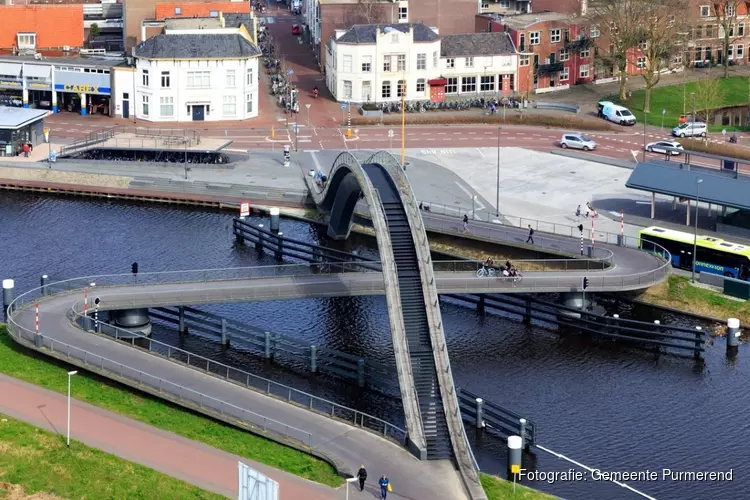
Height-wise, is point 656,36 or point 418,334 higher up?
point 656,36

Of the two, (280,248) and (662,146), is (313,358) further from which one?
(662,146)

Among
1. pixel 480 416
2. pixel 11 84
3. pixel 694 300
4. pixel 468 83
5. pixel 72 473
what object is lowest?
pixel 480 416

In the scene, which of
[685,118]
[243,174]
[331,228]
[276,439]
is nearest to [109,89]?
[243,174]

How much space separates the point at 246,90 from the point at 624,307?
208ft

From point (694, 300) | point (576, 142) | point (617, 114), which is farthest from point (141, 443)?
→ point (617, 114)

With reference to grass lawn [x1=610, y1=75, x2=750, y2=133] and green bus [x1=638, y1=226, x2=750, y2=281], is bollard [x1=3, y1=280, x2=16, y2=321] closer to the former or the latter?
green bus [x1=638, y1=226, x2=750, y2=281]

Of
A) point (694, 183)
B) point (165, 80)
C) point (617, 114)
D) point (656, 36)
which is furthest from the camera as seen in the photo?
point (656, 36)

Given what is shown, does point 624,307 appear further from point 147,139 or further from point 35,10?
point 35,10

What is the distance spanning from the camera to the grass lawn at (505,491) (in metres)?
70.1

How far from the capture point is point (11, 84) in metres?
157

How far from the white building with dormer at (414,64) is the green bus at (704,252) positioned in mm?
53671

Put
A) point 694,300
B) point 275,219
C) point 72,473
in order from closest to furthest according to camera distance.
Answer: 1. point 72,473
2. point 694,300
3. point 275,219

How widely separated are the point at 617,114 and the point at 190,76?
42814 millimetres

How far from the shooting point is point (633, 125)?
154 meters
